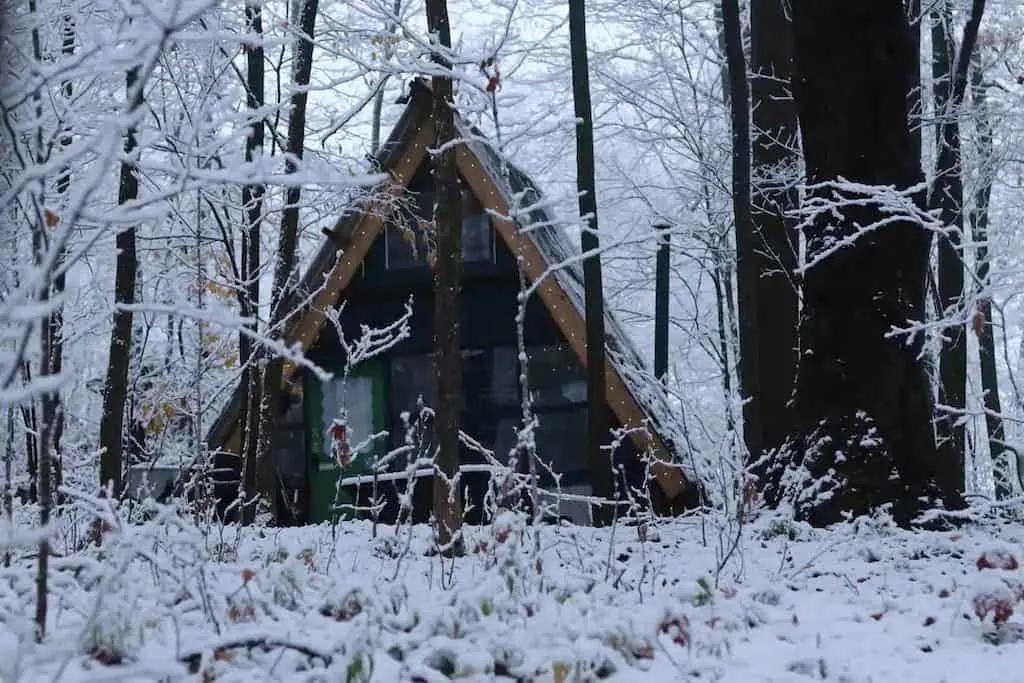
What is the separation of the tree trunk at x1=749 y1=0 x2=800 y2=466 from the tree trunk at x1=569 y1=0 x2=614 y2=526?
1406mm

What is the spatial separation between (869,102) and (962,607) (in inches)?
127

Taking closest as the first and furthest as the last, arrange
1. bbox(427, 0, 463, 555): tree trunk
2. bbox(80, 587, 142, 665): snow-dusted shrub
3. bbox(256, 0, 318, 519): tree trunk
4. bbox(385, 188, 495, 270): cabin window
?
bbox(80, 587, 142, 665): snow-dusted shrub
bbox(427, 0, 463, 555): tree trunk
bbox(256, 0, 318, 519): tree trunk
bbox(385, 188, 495, 270): cabin window

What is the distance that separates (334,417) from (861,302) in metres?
7.63

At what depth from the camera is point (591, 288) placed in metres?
9.48

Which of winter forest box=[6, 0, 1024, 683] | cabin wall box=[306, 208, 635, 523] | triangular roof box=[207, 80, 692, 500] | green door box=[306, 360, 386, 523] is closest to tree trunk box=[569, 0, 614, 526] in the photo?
winter forest box=[6, 0, 1024, 683]

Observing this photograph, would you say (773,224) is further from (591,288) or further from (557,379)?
(557,379)

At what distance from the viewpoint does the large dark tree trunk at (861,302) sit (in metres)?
5.93

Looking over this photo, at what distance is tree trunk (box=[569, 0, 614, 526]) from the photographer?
940 cm

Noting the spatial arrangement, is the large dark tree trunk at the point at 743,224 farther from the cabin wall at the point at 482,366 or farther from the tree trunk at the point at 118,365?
the tree trunk at the point at 118,365

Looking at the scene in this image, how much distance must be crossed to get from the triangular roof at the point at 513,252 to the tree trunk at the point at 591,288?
1.68 ft

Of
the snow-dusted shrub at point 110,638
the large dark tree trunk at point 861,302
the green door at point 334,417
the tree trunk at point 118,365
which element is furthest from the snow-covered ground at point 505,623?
the green door at point 334,417

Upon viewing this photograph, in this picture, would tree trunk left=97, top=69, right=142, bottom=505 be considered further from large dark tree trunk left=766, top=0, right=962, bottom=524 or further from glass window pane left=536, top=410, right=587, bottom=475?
glass window pane left=536, top=410, right=587, bottom=475

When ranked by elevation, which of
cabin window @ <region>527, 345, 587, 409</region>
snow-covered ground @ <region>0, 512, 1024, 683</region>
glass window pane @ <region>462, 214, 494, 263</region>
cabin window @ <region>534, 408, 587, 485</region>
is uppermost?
glass window pane @ <region>462, 214, 494, 263</region>

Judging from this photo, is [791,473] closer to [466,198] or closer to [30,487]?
[466,198]
